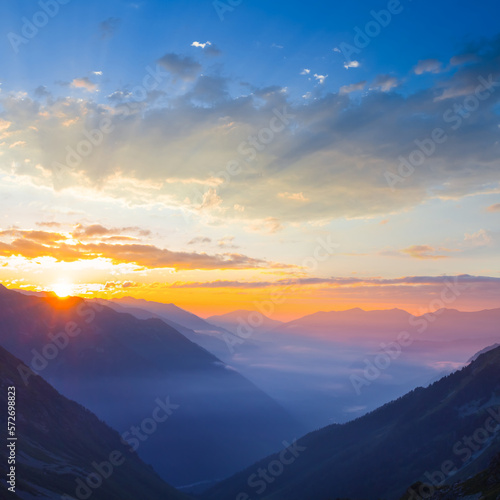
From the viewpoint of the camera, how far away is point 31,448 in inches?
7530

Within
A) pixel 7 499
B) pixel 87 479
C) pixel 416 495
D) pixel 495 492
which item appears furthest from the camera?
pixel 87 479

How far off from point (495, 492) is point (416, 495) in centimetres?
2590

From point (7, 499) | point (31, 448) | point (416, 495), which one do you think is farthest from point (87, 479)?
point (416, 495)

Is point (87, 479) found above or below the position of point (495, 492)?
below

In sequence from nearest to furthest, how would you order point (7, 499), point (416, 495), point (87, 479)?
1. point (416, 495)
2. point (7, 499)
3. point (87, 479)

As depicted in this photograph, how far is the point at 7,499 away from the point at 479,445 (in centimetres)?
20005

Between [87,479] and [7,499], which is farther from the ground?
[7,499]

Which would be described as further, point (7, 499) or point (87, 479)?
point (87, 479)

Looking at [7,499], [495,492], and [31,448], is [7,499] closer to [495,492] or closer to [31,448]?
[31,448]

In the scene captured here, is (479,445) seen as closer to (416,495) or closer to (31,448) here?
(416,495)

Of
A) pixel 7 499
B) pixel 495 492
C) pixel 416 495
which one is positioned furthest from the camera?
pixel 7 499

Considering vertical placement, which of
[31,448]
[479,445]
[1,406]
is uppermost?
[1,406]

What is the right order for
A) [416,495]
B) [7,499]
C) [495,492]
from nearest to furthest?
[495,492] < [416,495] < [7,499]

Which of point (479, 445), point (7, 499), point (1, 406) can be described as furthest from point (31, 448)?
point (479, 445)
